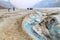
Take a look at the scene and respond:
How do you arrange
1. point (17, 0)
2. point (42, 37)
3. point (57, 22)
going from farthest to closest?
point (17, 0) → point (57, 22) → point (42, 37)

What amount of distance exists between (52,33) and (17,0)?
26.2 inches

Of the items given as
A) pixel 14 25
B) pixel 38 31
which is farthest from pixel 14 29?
pixel 38 31

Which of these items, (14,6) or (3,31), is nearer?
(3,31)

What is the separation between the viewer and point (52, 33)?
2.15 feet

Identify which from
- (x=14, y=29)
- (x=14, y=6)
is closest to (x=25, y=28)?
(x=14, y=29)

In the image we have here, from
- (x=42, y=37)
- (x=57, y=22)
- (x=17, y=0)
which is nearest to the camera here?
(x=42, y=37)

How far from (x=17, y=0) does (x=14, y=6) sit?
71 millimetres

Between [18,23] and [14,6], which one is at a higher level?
[14,6]

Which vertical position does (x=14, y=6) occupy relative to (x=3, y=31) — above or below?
above

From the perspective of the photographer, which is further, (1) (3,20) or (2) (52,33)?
(1) (3,20)

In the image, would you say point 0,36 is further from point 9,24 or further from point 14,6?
point 14,6

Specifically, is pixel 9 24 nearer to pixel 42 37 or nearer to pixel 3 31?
pixel 3 31

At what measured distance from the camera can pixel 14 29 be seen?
0.71 m

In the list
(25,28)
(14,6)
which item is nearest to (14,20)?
Result: (25,28)
